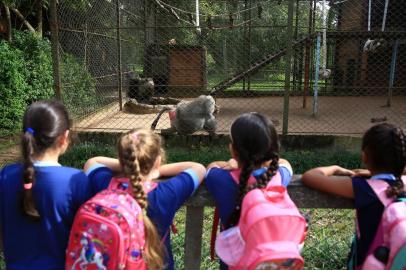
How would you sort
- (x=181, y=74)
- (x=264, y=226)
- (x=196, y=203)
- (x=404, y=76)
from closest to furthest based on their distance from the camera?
1. (x=264, y=226)
2. (x=196, y=203)
3. (x=404, y=76)
4. (x=181, y=74)

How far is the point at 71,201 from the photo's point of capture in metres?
1.59

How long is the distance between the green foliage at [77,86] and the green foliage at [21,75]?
58 centimetres

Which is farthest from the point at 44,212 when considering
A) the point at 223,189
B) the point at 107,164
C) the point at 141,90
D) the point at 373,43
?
the point at 141,90

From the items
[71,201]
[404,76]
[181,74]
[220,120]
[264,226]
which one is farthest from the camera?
[181,74]

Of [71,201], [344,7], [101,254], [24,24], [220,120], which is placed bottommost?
[220,120]

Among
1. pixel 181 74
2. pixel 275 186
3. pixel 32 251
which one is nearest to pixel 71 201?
pixel 32 251

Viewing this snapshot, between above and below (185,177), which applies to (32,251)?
below

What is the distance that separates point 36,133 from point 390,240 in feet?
4.05

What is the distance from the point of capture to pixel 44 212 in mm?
1577

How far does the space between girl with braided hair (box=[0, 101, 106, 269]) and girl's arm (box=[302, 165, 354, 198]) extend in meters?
0.82

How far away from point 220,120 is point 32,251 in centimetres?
749

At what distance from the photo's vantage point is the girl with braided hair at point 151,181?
1.51 metres

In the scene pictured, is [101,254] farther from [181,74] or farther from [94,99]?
[181,74]

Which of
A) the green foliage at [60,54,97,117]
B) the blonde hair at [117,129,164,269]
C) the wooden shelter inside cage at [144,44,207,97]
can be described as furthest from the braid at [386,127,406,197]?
the wooden shelter inside cage at [144,44,207,97]
